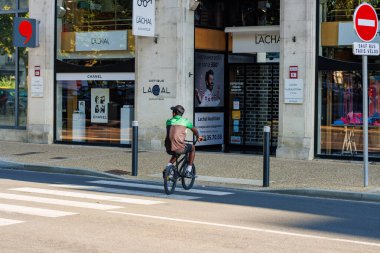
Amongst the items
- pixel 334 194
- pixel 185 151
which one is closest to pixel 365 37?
pixel 334 194

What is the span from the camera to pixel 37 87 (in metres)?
22.5

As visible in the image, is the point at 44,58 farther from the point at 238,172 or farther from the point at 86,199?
the point at 86,199

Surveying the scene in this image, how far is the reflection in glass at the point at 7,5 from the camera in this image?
23641 millimetres

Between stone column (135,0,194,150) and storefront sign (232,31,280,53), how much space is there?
1.55m

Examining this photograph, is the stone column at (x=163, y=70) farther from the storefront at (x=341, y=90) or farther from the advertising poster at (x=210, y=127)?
the storefront at (x=341, y=90)

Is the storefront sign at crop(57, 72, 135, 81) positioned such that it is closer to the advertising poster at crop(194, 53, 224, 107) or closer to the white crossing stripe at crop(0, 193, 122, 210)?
the advertising poster at crop(194, 53, 224, 107)

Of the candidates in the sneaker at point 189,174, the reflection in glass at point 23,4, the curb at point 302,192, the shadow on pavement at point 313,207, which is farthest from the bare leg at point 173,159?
the reflection in glass at point 23,4

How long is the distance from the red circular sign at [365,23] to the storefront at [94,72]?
899 cm

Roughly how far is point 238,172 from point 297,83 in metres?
3.43

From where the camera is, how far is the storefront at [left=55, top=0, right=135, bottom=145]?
69.3 ft

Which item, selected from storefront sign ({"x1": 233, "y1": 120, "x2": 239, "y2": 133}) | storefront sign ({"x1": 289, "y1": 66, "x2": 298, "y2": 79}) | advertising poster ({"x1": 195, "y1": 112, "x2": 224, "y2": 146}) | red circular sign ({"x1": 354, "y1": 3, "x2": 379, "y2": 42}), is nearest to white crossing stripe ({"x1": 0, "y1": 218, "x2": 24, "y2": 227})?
red circular sign ({"x1": 354, "y1": 3, "x2": 379, "y2": 42})

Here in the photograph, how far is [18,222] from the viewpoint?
31.1 feet

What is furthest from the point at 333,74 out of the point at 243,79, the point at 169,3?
the point at 169,3

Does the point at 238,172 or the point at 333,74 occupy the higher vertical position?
the point at 333,74
